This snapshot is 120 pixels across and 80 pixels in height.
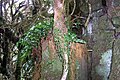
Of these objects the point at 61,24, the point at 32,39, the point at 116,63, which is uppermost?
the point at 61,24

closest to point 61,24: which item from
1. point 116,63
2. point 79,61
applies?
point 79,61

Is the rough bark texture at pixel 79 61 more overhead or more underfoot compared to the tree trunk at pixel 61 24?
more underfoot

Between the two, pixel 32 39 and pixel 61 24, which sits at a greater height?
pixel 61 24

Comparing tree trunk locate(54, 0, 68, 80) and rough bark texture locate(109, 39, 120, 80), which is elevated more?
tree trunk locate(54, 0, 68, 80)

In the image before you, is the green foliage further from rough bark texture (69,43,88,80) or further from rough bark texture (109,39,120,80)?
rough bark texture (109,39,120,80)

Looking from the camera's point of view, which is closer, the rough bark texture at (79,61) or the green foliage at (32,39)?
the rough bark texture at (79,61)

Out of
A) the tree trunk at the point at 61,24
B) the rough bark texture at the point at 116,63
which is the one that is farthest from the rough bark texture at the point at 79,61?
the rough bark texture at the point at 116,63

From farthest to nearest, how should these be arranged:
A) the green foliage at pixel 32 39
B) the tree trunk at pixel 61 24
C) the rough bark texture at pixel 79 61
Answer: the green foliage at pixel 32 39 → the rough bark texture at pixel 79 61 → the tree trunk at pixel 61 24

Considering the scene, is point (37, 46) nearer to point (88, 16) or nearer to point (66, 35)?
point (66, 35)

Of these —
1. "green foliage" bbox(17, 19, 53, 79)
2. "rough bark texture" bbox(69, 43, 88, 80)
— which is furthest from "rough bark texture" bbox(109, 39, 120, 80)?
"green foliage" bbox(17, 19, 53, 79)

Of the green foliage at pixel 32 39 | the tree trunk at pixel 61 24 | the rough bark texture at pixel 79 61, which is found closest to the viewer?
the tree trunk at pixel 61 24

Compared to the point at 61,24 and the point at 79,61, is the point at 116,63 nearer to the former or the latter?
the point at 79,61

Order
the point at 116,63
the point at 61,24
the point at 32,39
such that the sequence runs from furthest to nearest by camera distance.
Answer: the point at 32,39, the point at 116,63, the point at 61,24

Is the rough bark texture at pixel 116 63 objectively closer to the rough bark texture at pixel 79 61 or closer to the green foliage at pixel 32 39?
the rough bark texture at pixel 79 61
